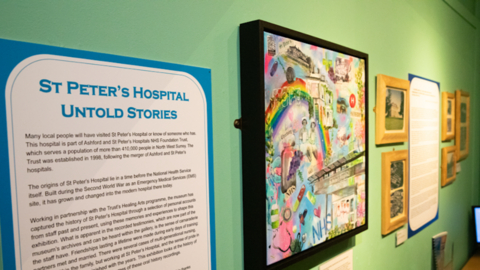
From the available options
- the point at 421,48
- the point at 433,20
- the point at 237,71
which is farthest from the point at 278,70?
the point at 433,20

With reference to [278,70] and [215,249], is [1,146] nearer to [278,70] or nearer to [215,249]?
[215,249]

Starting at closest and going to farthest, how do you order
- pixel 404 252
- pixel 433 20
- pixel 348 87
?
pixel 348 87, pixel 404 252, pixel 433 20

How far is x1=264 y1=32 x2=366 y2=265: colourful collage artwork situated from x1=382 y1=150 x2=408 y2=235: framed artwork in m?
0.35

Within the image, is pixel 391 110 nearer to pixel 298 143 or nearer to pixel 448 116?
pixel 298 143

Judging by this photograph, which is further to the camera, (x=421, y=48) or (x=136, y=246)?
(x=421, y=48)

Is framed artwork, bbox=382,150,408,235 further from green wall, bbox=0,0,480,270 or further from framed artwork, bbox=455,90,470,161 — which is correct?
framed artwork, bbox=455,90,470,161

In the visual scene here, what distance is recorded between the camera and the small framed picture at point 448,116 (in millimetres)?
2340

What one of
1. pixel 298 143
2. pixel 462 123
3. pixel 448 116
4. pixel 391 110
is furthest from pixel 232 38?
pixel 462 123

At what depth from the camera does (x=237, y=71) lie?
2.89 feet

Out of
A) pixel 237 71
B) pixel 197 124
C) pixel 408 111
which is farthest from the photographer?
pixel 408 111

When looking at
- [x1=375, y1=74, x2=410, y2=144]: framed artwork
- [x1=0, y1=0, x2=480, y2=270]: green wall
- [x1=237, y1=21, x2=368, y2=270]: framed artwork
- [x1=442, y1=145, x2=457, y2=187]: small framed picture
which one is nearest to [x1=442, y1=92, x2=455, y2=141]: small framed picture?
[x1=442, y1=145, x2=457, y2=187]: small framed picture

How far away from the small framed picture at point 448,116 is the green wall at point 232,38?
0.25 meters

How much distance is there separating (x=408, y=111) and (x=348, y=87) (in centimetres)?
72

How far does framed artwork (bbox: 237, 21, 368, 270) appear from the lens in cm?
87
